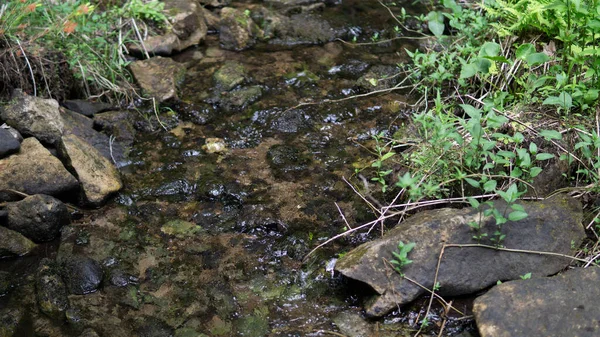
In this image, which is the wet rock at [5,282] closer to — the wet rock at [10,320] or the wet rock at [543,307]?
the wet rock at [10,320]

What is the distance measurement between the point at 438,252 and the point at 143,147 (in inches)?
105

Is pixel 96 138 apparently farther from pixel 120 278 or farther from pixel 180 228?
pixel 120 278

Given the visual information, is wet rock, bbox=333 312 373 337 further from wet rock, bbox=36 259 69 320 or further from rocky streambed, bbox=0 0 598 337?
wet rock, bbox=36 259 69 320

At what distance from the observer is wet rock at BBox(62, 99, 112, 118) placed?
16.5 ft

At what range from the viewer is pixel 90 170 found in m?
4.27

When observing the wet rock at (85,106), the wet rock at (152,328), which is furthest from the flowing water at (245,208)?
the wet rock at (85,106)

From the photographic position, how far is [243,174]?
449cm

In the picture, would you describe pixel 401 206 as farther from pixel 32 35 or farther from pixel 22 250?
pixel 32 35

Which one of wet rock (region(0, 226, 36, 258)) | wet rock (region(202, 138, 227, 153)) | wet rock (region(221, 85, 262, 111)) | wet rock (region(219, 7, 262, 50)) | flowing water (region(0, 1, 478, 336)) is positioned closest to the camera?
flowing water (region(0, 1, 478, 336))

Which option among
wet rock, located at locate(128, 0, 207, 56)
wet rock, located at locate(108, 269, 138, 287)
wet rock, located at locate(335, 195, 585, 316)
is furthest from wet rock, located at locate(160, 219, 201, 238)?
wet rock, located at locate(128, 0, 207, 56)

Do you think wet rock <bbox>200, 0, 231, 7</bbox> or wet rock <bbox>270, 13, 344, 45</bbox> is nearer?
wet rock <bbox>270, 13, 344, 45</bbox>

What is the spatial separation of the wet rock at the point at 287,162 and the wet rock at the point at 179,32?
199 cm

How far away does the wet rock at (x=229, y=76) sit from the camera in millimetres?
5547

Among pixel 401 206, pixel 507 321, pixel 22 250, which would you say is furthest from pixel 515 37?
pixel 22 250
